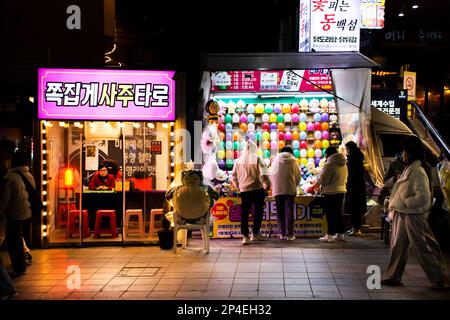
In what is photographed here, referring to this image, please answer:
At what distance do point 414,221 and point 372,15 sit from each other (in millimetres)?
10264

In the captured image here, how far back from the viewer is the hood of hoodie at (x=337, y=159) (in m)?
10.8

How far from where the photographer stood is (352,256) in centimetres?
968

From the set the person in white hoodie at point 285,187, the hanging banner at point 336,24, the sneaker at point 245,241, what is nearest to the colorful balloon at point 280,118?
the hanging banner at point 336,24

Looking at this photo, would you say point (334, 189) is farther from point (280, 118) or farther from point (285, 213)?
point (280, 118)

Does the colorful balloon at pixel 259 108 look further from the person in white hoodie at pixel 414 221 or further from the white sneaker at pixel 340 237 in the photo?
the person in white hoodie at pixel 414 221

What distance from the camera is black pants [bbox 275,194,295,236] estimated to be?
35.8 ft

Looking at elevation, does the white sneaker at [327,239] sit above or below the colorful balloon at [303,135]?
below

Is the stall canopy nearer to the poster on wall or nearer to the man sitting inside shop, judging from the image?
the poster on wall

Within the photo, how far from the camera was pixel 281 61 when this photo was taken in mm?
10633

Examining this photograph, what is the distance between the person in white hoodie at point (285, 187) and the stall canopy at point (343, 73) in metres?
1.64

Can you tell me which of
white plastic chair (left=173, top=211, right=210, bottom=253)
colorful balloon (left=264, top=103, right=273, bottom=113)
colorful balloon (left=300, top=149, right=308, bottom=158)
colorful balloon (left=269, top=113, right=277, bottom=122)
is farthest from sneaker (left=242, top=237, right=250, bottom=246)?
colorful balloon (left=264, top=103, right=273, bottom=113)

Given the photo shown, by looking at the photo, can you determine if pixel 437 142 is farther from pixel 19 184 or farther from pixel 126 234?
pixel 19 184

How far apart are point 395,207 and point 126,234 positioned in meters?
5.78

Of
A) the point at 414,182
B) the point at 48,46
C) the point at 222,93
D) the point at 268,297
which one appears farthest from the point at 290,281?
the point at 48,46
